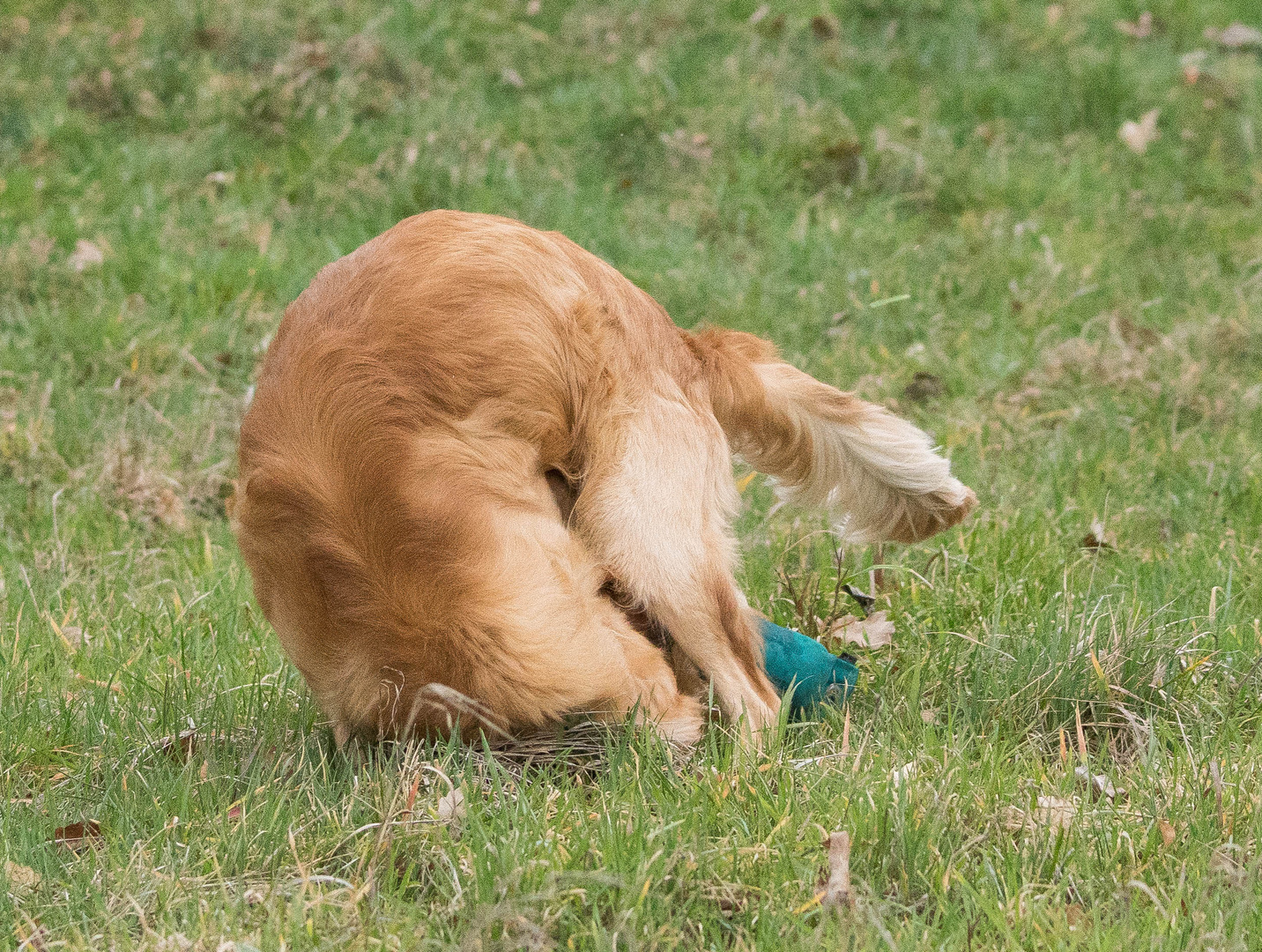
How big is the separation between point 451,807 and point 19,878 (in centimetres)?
76

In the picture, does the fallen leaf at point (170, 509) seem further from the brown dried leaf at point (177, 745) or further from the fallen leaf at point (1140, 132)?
the fallen leaf at point (1140, 132)

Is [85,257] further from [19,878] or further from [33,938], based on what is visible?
[33,938]

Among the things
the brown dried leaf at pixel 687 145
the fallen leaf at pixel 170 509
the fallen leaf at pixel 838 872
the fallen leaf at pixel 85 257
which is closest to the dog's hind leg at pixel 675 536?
the fallen leaf at pixel 838 872

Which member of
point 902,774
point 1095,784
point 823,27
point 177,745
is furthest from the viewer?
point 823,27

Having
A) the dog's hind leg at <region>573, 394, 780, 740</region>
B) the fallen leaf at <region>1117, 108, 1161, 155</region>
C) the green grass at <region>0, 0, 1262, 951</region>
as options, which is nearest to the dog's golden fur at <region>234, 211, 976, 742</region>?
the dog's hind leg at <region>573, 394, 780, 740</region>

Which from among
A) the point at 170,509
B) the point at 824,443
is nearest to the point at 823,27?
the point at 170,509

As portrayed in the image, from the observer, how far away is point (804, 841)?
2.39 m

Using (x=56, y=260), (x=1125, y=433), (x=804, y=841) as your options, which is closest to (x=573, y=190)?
(x=56, y=260)

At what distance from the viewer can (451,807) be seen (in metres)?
2.51

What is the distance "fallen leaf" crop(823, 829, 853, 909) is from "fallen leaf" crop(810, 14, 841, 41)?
6.28m

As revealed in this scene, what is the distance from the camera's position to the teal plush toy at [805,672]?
3094 mm

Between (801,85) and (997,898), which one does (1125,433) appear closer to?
(997,898)

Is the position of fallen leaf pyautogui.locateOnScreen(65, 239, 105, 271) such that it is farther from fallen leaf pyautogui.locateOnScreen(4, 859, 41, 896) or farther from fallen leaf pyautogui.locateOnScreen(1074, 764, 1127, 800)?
fallen leaf pyautogui.locateOnScreen(1074, 764, 1127, 800)

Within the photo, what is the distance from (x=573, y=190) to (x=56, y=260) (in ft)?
7.55
